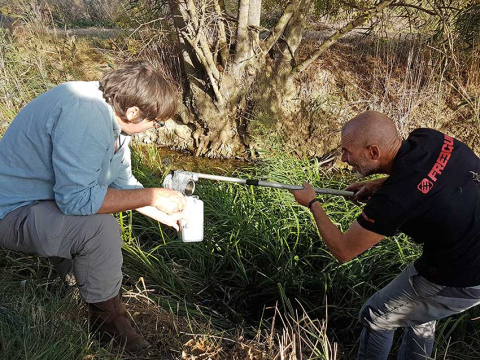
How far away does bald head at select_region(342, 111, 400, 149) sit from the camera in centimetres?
201

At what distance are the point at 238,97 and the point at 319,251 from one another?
3.84 meters

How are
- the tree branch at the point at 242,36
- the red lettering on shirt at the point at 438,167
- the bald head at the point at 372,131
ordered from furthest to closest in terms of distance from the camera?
the tree branch at the point at 242,36 < the bald head at the point at 372,131 < the red lettering on shirt at the point at 438,167

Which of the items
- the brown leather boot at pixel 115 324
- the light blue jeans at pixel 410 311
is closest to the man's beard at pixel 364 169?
the light blue jeans at pixel 410 311

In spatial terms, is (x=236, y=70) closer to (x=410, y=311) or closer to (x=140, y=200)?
(x=140, y=200)

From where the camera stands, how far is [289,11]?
6.28 metres

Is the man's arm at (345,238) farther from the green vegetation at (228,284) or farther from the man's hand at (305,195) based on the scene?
the green vegetation at (228,284)

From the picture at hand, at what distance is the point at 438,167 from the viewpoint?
192 centimetres

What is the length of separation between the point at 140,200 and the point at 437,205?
143cm

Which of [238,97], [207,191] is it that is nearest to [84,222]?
[207,191]

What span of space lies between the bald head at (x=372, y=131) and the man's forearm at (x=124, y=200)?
106cm

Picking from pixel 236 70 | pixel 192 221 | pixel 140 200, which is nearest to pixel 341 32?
pixel 236 70

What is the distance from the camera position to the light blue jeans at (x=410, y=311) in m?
2.10

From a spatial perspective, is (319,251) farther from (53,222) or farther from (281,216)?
(53,222)

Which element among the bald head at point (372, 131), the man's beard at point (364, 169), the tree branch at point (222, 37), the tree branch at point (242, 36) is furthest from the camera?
the tree branch at point (242, 36)
